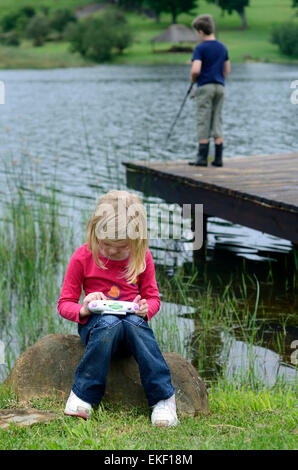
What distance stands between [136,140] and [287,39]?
49.9 metres

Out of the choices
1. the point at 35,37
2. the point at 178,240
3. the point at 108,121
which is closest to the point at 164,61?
the point at 35,37

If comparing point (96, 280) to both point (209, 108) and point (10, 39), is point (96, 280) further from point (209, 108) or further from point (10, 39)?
point (10, 39)

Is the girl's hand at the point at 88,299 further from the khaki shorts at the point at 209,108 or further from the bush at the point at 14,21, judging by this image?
the bush at the point at 14,21

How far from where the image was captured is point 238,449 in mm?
2736

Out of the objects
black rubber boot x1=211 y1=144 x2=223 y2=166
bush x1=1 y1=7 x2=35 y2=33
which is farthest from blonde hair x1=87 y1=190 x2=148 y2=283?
bush x1=1 y1=7 x2=35 y2=33

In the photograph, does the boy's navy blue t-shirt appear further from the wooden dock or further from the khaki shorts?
the wooden dock

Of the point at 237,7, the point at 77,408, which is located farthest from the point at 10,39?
the point at 77,408

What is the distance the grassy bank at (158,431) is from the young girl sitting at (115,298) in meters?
0.12

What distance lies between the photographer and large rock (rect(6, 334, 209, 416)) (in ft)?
11.9

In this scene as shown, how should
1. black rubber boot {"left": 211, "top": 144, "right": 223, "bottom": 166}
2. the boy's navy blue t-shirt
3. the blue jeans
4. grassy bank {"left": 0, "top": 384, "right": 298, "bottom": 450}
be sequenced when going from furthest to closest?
1. black rubber boot {"left": 211, "top": 144, "right": 223, "bottom": 166}
2. the boy's navy blue t-shirt
3. the blue jeans
4. grassy bank {"left": 0, "top": 384, "right": 298, "bottom": 450}

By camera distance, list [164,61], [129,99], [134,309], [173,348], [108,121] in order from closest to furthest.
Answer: [134,309], [173,348], [108,121], [129,99], [164,61]

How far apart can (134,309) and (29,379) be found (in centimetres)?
75

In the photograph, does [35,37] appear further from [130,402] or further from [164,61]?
[130,402]

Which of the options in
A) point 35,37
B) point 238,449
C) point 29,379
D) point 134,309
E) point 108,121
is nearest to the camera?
point 238,449
